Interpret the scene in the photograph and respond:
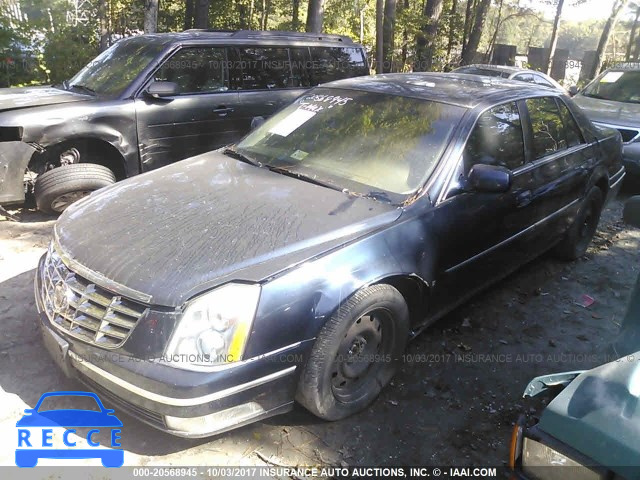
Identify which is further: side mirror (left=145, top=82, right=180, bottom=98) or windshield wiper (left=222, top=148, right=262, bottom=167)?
side mirror (left=145, top=82, right=180, bottom=98)

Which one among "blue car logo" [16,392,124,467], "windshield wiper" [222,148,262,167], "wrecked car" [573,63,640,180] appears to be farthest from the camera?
"wrecked car" [573,63,640,180]

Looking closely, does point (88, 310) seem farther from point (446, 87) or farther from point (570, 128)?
point (570, 128)

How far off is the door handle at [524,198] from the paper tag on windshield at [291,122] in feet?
5.27

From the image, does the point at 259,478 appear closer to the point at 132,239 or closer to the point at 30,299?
the point at 132,239

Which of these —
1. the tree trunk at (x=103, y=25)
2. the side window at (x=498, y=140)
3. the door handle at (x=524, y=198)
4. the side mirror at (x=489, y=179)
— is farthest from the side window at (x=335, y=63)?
the tree trunk at (x=103, y=25)

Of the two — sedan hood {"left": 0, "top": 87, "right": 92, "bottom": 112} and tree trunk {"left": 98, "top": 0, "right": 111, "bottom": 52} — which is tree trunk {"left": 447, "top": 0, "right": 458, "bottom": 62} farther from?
sedan hood {"left": 0, "top": 87, "right": 92, "bottom": 112}

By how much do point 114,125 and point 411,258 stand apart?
3.67m

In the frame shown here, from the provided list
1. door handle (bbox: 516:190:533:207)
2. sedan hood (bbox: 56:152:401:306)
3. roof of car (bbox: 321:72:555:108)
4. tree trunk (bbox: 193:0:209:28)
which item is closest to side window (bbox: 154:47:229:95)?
roof of car (bbox: 321:72:555:108)

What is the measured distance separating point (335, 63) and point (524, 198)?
4.02 m

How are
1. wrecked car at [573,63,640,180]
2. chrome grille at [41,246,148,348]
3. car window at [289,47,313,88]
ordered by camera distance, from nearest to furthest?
chrome grille at [41,246,148,348], car window at [289,47,313,88], wrecked car at [573,63,640,180]

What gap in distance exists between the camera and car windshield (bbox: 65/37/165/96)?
5551 mm

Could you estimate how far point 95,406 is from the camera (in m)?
2.81

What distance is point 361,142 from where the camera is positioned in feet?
11.4

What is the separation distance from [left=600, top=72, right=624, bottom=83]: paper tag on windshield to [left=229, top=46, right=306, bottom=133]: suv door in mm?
5907
